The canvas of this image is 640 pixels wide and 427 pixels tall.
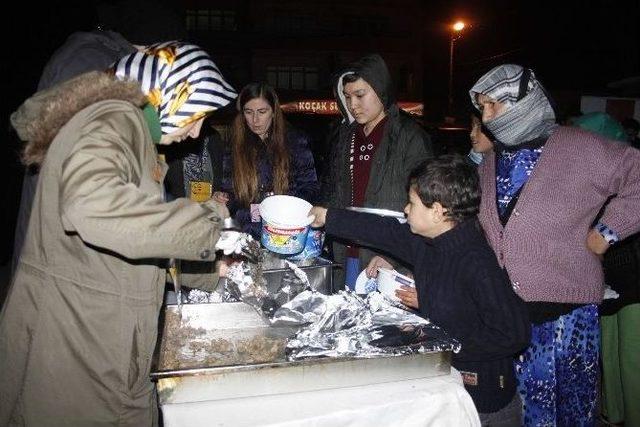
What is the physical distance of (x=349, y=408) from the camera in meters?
1.40

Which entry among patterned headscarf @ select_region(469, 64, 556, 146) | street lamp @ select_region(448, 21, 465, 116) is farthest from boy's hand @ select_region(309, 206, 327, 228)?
street lamp @ select_region(448, 21, 465, 116)

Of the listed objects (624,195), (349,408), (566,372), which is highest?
(624,195)

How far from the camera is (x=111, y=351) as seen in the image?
52.9 inches

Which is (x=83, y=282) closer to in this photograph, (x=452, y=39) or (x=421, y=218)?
(x=421, y=218)

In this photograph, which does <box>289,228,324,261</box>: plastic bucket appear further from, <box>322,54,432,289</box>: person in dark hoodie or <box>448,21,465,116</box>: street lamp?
<box>448,21,465,116</box>: street lamp

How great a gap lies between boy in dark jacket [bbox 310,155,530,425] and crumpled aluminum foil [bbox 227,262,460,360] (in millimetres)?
196

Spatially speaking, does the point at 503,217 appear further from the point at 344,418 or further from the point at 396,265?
the point at 344,418

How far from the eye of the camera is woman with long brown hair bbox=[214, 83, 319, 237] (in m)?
3.50

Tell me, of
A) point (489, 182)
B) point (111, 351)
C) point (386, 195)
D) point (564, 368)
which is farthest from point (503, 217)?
point (111, 351)

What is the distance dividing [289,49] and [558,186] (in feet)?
Result: 87.1

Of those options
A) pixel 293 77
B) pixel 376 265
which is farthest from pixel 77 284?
pixel 293 77

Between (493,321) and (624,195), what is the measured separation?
88 centimetres

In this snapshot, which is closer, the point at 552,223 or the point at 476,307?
the point at 476,307

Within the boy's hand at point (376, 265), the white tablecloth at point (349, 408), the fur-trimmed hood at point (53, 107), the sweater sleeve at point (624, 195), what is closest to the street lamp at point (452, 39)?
the boy's hand at point (376, 265)
